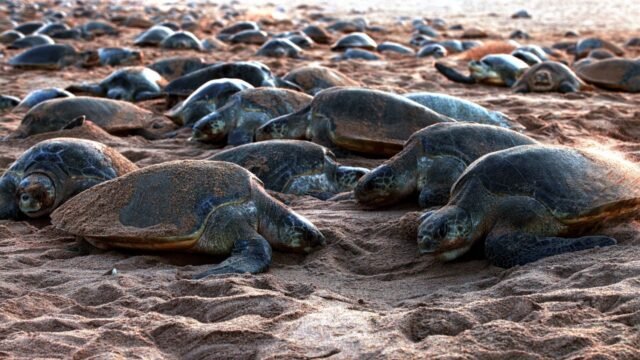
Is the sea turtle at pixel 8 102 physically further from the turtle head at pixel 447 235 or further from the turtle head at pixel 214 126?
the turtle head at pixel 447 235

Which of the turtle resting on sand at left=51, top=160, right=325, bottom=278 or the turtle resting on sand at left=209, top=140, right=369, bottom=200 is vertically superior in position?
the turtle resting on sand at left=51, top=160, right=325, bottom=278

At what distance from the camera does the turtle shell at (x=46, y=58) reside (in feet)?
34.8

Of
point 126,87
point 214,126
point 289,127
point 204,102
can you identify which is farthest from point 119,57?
point 289,127

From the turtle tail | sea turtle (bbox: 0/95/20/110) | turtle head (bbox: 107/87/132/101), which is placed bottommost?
the turtle tail

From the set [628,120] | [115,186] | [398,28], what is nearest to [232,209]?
[115,186]

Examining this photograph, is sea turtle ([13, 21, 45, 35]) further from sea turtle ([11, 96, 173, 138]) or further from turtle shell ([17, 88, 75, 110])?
sea turtle ([11, 96, 173, 138])

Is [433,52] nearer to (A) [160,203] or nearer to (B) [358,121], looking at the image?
(B) [358,121]

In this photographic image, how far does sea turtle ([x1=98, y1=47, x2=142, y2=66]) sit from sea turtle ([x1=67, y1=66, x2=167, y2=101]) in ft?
8.81

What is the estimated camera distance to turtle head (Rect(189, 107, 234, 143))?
6.21 m

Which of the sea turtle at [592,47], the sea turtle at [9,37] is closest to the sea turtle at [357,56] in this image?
the sea turtle at [592,47]

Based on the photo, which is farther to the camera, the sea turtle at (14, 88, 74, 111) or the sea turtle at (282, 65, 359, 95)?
the sea turtle at (282, 65, 359, 95)

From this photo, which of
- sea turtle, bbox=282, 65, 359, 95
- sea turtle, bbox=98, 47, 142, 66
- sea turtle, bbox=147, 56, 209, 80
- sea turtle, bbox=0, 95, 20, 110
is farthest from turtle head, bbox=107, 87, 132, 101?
sea turtle, bbox=98, 47, 142, 66

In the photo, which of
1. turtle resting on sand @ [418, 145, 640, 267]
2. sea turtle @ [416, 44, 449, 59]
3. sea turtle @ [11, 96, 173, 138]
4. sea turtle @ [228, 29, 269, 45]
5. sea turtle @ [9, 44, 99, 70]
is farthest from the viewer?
sea turtle @ [228, 29, 269, 45]

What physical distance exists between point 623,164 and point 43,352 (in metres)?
2.64
